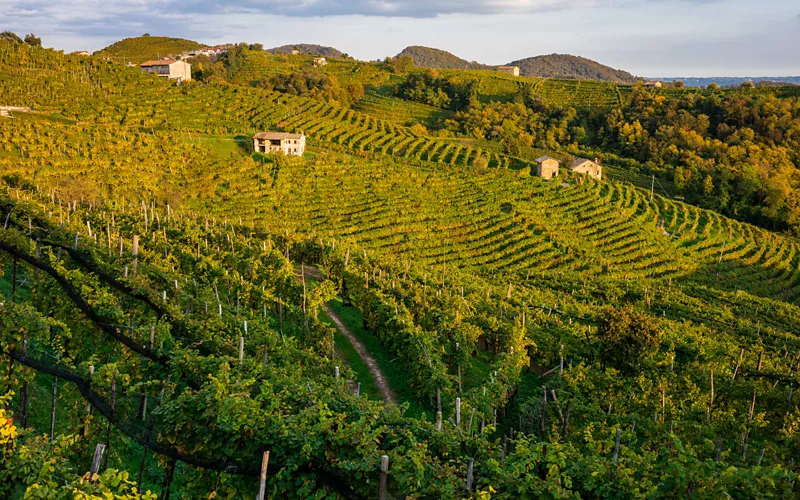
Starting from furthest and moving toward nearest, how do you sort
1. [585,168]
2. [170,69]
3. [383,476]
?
1. [170,69]
2. [585,168]
3. [383,476]

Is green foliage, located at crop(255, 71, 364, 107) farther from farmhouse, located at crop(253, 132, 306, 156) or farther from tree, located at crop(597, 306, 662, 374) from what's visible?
tree, located at crop(597, 306, 662, 374)

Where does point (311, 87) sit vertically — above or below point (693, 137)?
above

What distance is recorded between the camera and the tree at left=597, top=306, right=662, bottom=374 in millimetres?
16141

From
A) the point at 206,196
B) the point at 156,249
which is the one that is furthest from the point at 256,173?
the point at 156,249

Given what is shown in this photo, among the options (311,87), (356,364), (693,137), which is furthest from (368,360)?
(311,87)

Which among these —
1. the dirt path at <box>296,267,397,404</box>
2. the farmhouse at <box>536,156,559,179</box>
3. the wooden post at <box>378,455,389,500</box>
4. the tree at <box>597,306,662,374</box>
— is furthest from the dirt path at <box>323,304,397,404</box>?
the farmhouse at <box>536,156,559,179</box>

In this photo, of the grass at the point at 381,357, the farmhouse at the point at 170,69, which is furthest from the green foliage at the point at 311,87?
the grass at the point at 381,357

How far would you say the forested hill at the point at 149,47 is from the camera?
13125 cm

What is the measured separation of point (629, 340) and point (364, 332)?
941cm

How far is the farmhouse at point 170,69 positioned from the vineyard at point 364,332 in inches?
1267

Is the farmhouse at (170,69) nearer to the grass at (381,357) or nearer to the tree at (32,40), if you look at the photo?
the tree at (32,40)

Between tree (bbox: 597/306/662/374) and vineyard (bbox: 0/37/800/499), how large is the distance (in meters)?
0.09

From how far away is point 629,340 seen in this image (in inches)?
644

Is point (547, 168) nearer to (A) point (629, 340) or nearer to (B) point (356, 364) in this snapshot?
(A) point (629, 340)
